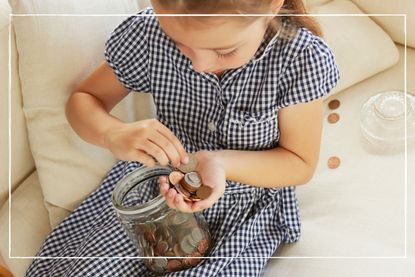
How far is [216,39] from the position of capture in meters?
0.56

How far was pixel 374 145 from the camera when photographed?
2.81 feet

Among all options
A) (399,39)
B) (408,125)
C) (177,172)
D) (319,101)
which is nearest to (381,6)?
(399,39)

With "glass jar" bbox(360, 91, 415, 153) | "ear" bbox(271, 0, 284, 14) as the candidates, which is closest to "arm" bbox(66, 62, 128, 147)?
"ear" bbox(271, 0, 284, 14)

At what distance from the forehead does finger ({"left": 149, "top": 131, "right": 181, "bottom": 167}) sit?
10cm

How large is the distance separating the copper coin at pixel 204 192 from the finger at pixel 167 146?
36 mm

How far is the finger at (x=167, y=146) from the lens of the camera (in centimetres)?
61

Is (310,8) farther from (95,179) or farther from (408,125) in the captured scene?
(95,179)

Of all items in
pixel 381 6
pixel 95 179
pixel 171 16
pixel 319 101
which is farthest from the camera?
pixel 381 6

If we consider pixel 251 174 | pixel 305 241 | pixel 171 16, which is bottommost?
pixel 305 241

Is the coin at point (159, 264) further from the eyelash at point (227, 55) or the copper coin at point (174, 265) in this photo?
the eyelash at point (227, 55)

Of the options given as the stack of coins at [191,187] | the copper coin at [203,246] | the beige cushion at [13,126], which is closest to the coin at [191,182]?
the stack of coins at [191,187]

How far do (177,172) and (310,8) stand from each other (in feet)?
1.14

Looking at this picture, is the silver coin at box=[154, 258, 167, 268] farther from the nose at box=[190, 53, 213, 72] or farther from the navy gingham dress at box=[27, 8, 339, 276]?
the nose at box=[190, 53, 213, 72]

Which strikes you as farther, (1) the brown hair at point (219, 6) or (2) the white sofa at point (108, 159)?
(2) the white sofa at point (108, 159)
